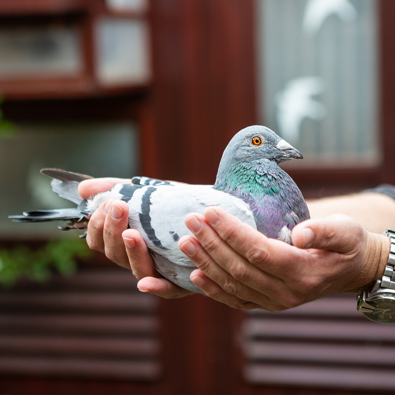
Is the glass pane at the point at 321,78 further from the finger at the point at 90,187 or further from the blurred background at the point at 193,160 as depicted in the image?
the finger at the point at 90,187

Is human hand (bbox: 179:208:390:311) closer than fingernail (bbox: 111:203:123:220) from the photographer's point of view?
Yes

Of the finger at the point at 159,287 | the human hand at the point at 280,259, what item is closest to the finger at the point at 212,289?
the human hand at the point at 280,259

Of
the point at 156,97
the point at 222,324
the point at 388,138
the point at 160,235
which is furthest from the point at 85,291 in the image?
the point at 160,235

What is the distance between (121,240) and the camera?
1260 mm

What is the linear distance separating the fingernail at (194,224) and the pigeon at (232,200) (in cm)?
7

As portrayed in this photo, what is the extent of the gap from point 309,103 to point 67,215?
1705 millimetres

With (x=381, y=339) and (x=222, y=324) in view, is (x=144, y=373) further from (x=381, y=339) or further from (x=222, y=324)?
(x=381, y=339)

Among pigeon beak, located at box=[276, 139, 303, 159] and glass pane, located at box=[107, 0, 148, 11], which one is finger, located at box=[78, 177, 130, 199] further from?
glass pane, located at box=[107, 0, 148, 11]

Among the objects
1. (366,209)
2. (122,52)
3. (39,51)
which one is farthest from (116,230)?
(122,52)

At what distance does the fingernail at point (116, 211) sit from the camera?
1.18m

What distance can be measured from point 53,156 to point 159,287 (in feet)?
5.88

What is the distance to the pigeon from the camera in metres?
1.14

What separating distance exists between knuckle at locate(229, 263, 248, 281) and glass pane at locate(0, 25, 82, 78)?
1.49 metres

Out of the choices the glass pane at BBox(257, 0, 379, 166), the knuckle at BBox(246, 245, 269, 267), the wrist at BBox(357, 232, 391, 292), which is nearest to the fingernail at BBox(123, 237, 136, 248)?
the knuckle at BBox(246, 245, 269, 267)
